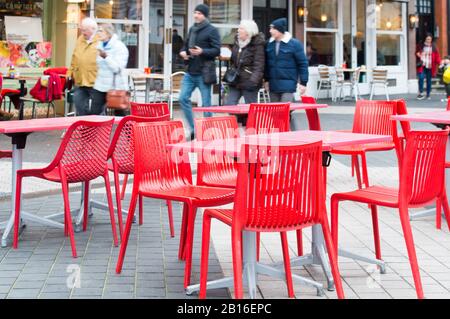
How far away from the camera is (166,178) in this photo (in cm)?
521

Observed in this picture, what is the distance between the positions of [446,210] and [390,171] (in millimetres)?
4303

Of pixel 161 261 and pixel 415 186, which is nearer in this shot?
pixel 415 186

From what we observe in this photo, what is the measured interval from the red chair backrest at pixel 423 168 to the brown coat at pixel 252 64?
5.10 metres

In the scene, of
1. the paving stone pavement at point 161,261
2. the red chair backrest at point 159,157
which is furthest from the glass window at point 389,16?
the red chair backrest at point 159,157

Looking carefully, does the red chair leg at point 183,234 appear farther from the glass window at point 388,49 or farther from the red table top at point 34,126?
the glass window at point 388,49

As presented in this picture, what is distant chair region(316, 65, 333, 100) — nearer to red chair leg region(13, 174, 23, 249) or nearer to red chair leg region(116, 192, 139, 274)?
red chair leg region(13, 174, 23, 249)

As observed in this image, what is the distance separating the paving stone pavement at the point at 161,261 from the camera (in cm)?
460

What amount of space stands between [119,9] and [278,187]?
1521 cm

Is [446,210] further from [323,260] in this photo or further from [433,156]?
[323,260]

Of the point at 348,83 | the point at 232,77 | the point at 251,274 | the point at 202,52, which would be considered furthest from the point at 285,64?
the point at 348,83

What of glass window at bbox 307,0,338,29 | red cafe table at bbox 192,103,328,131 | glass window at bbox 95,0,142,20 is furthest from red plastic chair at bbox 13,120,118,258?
glass window at bbox 307,0,338,29

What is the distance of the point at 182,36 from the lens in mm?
19328

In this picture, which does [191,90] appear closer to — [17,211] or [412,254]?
[17,211]
